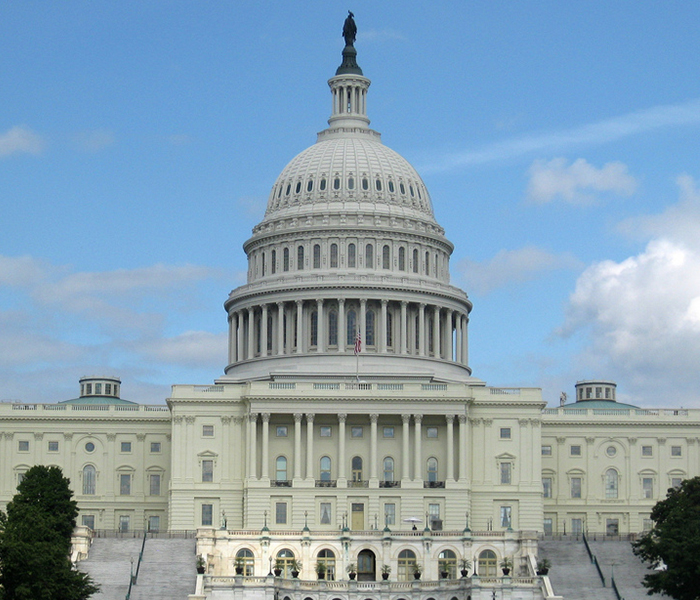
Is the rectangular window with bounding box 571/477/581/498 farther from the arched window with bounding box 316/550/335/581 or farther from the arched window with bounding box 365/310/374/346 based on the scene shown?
the arched window with bounding box 316/550/335/581

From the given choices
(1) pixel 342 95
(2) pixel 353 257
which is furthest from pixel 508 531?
(1) pixel 342 95

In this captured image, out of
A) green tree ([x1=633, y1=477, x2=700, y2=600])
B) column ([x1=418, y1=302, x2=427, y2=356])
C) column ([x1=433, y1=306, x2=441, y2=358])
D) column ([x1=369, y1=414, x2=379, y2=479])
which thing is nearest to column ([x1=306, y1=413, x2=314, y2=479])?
column ([x1=369, y1=414, x2=379, y2=479])

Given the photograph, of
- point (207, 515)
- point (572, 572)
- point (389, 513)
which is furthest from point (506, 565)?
point (207, 515)

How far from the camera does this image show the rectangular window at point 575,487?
17550 centimetres

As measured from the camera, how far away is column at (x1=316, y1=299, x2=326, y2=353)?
585 feet

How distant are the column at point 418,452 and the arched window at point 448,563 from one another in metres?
17.3

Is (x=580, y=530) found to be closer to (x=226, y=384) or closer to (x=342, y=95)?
(x=226, y=384)

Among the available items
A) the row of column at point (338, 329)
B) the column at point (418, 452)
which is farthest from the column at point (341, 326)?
the column at point (418, 452)

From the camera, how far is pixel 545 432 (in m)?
177

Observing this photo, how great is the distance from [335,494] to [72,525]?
25558 mm

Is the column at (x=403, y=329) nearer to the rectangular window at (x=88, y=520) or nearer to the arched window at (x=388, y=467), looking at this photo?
the arched window at (x=388, y=467)

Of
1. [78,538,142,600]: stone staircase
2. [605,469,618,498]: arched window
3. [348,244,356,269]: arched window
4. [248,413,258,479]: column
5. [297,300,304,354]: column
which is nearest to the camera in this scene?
[78,538,142,600]: stone staircase

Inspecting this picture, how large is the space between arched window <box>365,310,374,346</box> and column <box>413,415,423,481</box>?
55.6 feet

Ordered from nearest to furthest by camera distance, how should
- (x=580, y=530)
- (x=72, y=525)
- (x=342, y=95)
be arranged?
(x=72, y=525), (x=580, y=530), (x=342, y=95)
